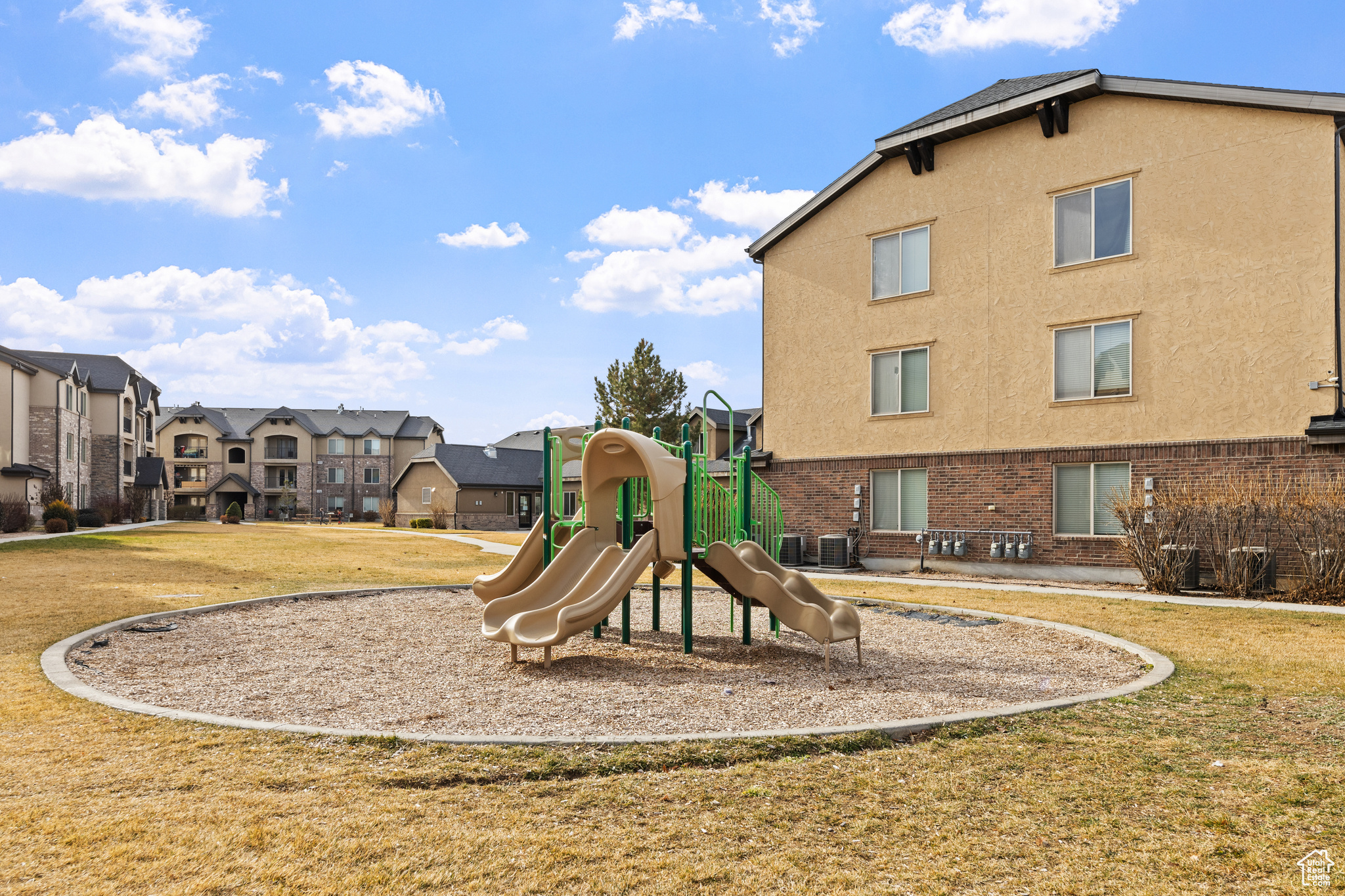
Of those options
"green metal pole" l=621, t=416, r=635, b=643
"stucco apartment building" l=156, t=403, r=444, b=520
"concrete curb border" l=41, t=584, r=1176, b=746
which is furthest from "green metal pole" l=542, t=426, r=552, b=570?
"stucco apartment building" l=156, t=403, r=444, b=520

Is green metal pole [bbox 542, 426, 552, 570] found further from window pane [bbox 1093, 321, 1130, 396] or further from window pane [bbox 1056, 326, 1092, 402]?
window pane [bbox 1093, 321, 1130, 396]

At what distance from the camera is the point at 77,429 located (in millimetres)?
47375

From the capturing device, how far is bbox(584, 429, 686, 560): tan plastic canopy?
28.8 ft

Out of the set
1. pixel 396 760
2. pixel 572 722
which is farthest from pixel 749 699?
pixel 396 760

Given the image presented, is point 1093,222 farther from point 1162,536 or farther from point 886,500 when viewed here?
point 886,500

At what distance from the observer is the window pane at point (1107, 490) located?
58.8 ft

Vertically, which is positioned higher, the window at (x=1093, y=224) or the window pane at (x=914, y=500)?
the window at (x=1093, y=224)

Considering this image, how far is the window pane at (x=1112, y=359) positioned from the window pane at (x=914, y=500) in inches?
175

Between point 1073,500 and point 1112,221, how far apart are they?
6.07 metres

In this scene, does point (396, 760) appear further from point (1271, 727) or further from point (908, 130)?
point (908, 130)

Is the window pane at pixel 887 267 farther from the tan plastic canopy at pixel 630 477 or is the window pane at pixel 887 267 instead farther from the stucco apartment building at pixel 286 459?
the stucco apartment building at pixel 286 459

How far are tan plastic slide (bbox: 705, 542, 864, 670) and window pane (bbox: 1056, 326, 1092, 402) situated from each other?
38.7 feet

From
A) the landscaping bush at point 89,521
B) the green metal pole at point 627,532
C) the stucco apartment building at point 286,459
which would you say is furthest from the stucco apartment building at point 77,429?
the green metal pole at point 627,532

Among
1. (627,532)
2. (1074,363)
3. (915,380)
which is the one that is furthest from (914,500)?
(627,532)
